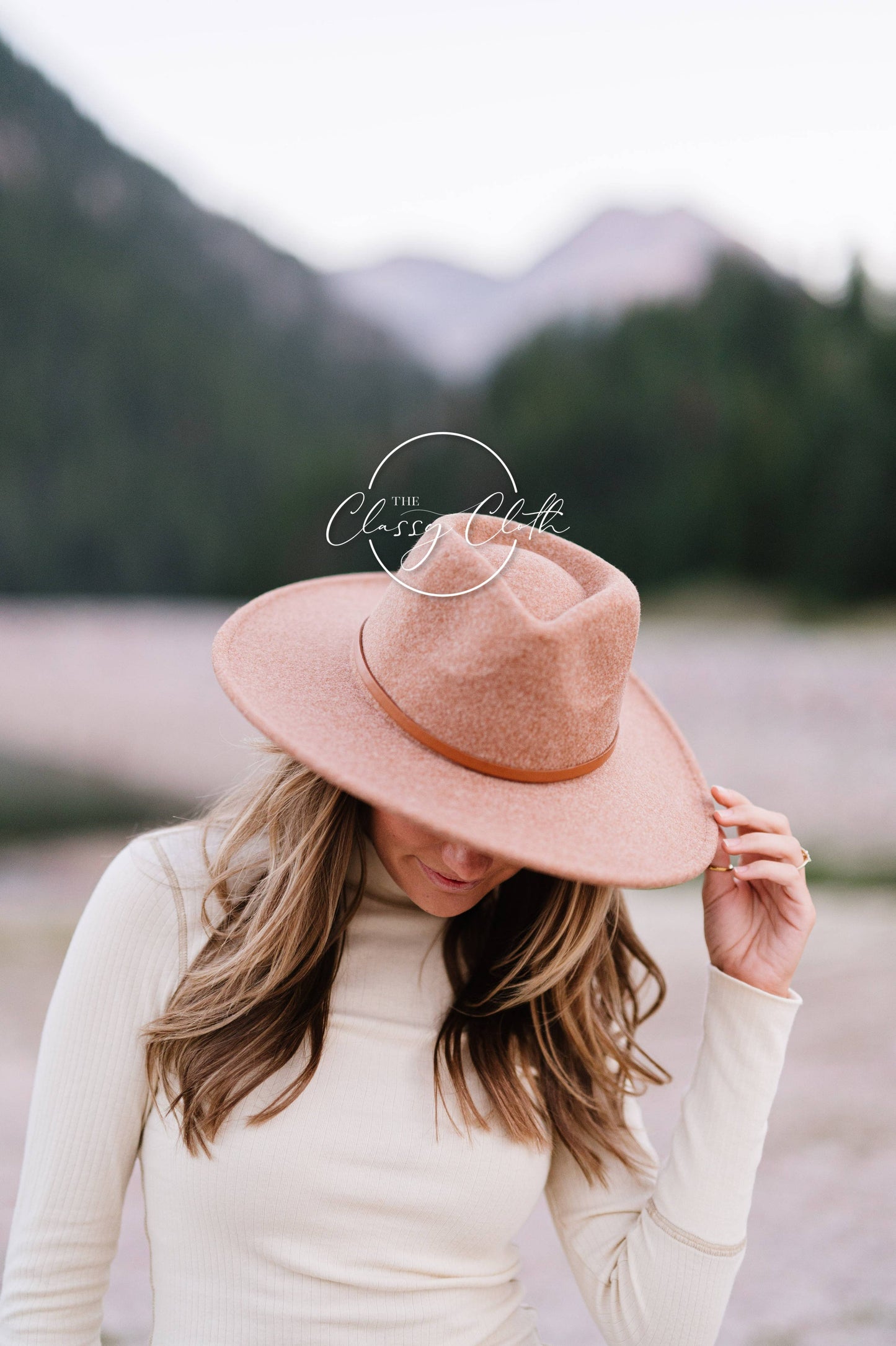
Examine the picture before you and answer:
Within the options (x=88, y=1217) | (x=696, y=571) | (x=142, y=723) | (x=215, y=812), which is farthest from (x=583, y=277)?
(x=88, y=1217)

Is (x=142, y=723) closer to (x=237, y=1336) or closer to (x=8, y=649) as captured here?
(x=8, y=649)

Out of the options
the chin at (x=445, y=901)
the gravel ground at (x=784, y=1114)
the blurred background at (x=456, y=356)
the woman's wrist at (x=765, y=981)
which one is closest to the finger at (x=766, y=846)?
the woman's wrist at (x=765, y=981)

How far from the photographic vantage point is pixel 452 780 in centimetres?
64

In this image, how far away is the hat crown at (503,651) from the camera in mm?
630

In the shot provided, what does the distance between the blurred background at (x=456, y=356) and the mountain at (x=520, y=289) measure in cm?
1

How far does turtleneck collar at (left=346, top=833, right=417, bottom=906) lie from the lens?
889mm

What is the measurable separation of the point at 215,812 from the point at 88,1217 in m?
0.36

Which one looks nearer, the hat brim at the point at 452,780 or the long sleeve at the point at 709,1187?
the hat brim at the point at 452,780

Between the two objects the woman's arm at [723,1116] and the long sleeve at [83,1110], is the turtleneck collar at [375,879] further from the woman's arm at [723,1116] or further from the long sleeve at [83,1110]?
the woman's arm at [723,1116]

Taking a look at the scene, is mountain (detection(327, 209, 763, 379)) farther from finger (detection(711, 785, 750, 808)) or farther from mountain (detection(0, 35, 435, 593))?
finger (detection(711, 785, 750, 808))

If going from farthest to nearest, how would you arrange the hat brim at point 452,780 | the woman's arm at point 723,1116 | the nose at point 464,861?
the woman's arm at point 723,1116 → the nose at point 464,861 → the hat brim at point 452,780

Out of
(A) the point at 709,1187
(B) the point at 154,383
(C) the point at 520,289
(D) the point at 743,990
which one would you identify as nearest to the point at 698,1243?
(A) the point at 709,1187

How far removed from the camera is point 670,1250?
87 centimetres

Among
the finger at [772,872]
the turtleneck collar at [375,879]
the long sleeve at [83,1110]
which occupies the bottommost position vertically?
the long sleeve at [83,1110]
